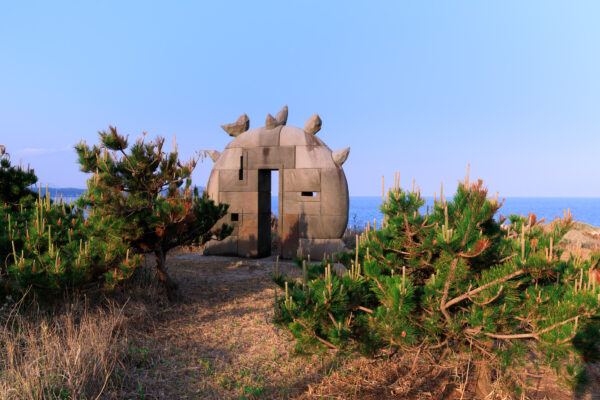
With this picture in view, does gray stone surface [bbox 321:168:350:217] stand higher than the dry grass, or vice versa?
gray stone surface [bbox 321:168:350:217]

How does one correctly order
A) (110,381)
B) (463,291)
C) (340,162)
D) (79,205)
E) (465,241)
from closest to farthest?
(465,241) → (463,291) → (110,381) → (79,205) → (340,162)

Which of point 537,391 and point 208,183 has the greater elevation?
point 208,183

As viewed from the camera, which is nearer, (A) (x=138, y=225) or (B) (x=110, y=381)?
(B) (x=110, y=381)

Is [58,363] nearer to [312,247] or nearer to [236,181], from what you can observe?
[312,247]

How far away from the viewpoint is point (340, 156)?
28.7 feet

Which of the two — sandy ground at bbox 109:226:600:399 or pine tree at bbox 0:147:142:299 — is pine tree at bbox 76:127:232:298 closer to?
pine tree at bbox 0:147:142:299

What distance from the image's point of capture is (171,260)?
927 centimetres

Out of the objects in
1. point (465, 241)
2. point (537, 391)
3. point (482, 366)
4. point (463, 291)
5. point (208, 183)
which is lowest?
point (537, 391)

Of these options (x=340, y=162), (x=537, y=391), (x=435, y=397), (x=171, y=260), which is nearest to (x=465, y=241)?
(x=435, y=397)

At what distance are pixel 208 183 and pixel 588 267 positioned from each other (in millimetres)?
8292

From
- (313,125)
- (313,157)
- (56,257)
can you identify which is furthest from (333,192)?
(56,257)

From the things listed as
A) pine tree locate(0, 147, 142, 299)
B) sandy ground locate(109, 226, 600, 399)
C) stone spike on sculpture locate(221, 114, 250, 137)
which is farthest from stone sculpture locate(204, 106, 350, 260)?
pine tree locate(0, 147, 142, 299)

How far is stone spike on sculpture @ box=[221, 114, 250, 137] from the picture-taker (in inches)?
384

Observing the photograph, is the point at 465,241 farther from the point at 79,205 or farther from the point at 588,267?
the point at 79,205
